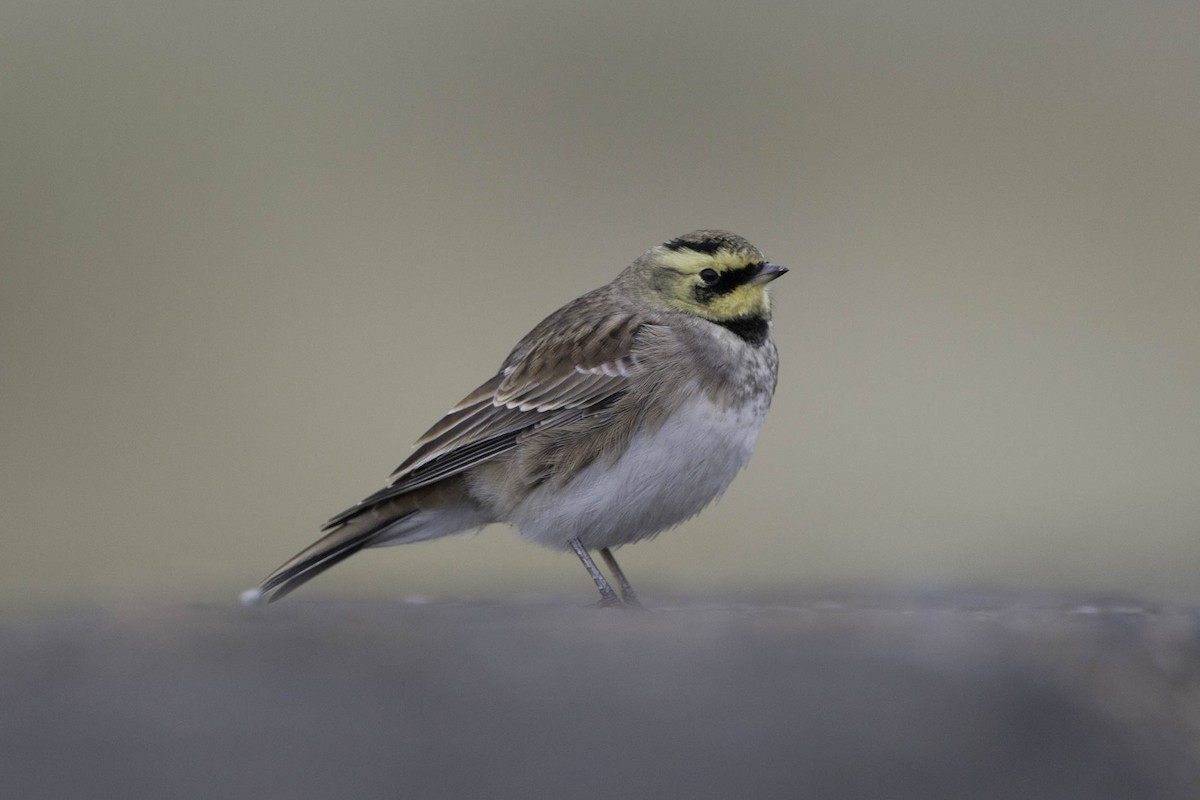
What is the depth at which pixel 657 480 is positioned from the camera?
6.52 metres

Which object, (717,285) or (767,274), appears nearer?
(767,274)

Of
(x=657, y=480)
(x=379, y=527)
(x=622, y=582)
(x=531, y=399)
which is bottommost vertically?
(x=622, y=582)

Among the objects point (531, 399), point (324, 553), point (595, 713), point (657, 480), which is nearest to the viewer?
point (595, 713)

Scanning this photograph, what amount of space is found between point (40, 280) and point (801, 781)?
13137mm

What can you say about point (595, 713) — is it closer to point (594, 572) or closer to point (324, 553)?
point (594, 572)

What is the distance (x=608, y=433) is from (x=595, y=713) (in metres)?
4.21

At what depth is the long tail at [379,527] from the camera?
21.5 feet

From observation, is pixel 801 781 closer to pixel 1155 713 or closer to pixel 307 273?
pixel 1155 713

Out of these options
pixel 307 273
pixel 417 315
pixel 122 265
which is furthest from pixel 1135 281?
pixel 122 265

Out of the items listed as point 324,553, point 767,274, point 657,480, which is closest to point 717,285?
Result: point 767,274

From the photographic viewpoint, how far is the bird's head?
6.91m

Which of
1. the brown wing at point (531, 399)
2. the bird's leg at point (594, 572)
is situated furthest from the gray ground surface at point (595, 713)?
the brown wing at point (531, 399)

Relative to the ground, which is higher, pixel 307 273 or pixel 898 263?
pixel 307 273

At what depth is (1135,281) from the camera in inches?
566
